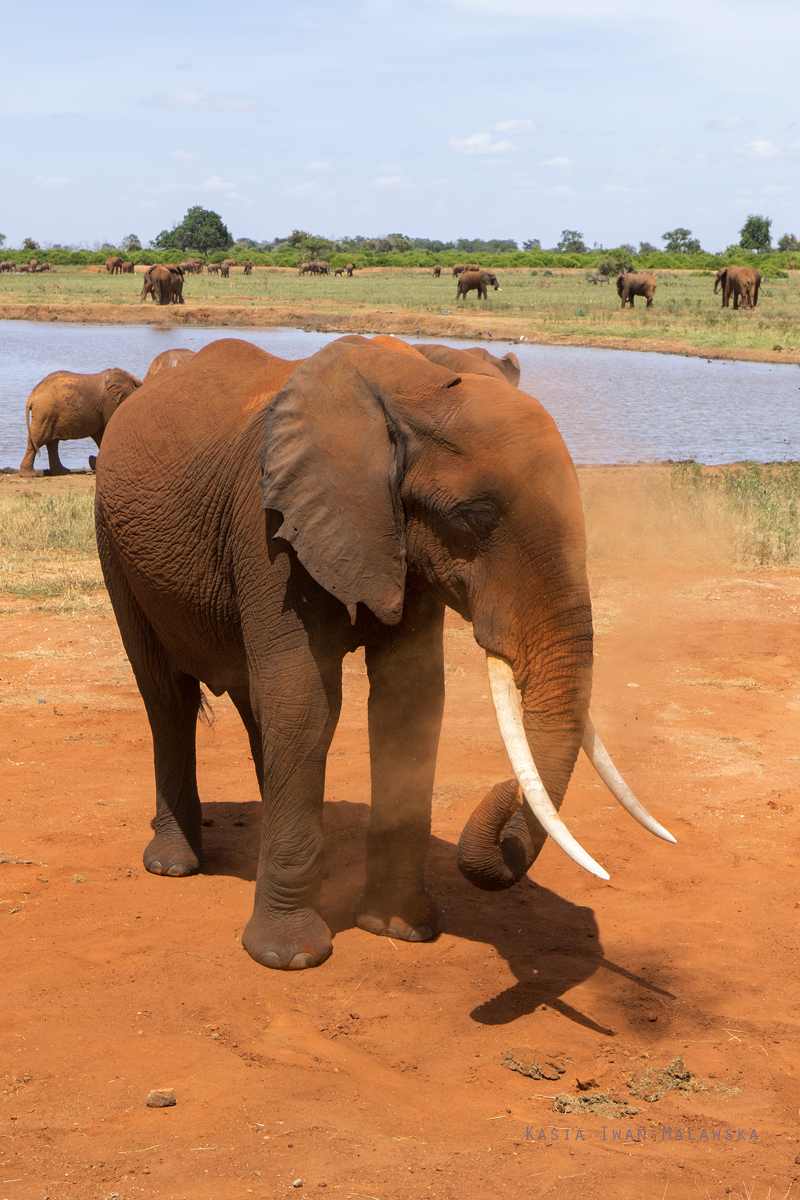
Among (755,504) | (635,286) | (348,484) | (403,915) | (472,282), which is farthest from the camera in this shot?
(472,282)

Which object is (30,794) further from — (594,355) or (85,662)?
(594,355)

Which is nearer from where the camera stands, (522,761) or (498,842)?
(522,761)

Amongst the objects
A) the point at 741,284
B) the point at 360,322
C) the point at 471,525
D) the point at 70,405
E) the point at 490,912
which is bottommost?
the point at 490,912

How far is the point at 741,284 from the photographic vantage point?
41.6 metres

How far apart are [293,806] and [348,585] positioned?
93 cm

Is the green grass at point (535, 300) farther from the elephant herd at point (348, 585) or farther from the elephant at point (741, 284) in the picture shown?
the elephant herd at point (348, 585)

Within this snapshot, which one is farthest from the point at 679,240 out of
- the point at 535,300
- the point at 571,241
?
the point at 535,300

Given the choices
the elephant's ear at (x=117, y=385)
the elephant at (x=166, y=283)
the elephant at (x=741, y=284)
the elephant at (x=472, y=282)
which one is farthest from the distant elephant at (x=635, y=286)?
the elephant's ear at (x=117, y=385)

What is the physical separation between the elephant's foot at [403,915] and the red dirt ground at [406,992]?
0.18 ft

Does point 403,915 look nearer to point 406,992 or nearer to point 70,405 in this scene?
point 406,992

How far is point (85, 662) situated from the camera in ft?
26.5

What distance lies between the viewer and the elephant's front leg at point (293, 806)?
4.22 m

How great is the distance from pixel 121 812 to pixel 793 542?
765 cm

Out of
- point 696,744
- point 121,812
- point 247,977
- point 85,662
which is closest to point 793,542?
point 696,744
